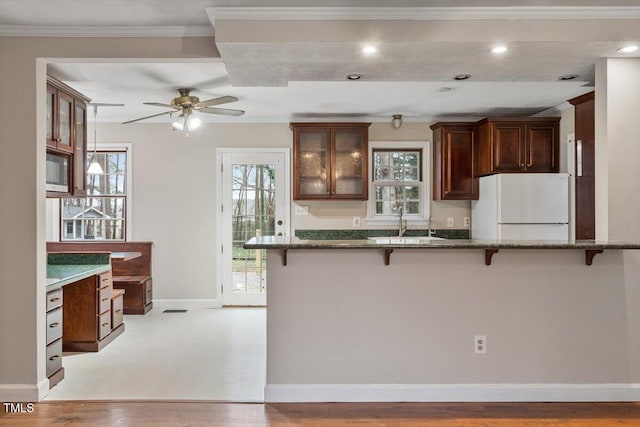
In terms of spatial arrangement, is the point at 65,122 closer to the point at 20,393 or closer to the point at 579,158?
the point at 20,393

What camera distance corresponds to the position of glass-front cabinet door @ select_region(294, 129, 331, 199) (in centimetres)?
521

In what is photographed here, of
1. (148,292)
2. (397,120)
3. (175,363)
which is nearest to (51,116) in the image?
(175,363)

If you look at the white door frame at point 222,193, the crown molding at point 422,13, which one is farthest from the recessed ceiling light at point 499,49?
the white door frame at point 222,193

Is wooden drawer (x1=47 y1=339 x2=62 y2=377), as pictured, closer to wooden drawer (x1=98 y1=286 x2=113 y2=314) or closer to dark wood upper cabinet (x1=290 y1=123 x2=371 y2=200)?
wooden drawer (x1=98 y1=286 x2=113 y2=314)

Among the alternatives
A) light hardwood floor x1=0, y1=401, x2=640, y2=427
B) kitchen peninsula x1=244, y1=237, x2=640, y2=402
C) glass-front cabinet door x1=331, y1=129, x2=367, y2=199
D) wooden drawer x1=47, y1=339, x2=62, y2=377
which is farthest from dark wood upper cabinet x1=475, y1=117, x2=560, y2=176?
wooden drawer x1=47, y1=339, x2=62, y2=377

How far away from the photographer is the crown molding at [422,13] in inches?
96.1

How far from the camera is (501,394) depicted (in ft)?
9.17

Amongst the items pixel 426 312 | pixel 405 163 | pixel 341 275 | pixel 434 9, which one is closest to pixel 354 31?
pixel 434 9

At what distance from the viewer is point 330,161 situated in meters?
5.19

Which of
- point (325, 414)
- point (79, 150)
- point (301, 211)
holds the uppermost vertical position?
point (79, 150)

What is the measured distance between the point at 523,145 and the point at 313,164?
231cm

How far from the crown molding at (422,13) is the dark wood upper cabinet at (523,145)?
2.37 m

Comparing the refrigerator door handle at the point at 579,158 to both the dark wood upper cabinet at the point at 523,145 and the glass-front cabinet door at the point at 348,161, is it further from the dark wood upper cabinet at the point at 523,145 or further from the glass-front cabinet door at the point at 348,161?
the glass-front cabinet door at the point at 348,161

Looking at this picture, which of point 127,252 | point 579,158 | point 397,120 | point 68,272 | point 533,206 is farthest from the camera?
point 127,252
